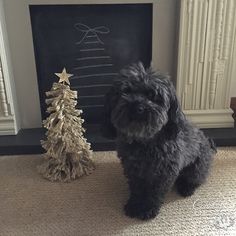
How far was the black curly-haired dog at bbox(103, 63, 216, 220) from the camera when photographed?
121cm

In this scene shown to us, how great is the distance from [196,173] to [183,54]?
70cm

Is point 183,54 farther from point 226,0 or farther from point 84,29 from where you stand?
point 84,29

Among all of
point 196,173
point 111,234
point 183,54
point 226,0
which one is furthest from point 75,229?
point 226,0

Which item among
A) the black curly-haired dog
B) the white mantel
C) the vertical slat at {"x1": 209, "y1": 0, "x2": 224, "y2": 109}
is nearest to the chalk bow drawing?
the white mantel

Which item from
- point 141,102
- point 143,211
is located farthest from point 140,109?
point 143,211

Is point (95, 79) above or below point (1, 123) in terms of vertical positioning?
above

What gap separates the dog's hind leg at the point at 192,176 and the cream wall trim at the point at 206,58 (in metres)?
0.52

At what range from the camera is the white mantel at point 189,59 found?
5.91 feet

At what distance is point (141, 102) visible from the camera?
118 centimetres

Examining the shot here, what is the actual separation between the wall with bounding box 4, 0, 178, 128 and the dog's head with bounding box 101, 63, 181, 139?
2.47ft

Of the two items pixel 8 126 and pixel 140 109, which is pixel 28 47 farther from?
pixel 140 109

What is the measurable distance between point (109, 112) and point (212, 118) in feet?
3.03

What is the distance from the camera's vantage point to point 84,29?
1.91m

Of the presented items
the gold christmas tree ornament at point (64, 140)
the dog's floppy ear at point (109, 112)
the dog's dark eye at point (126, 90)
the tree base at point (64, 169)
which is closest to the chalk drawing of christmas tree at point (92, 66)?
the gold christmas tree ornament at point (64, 140)
